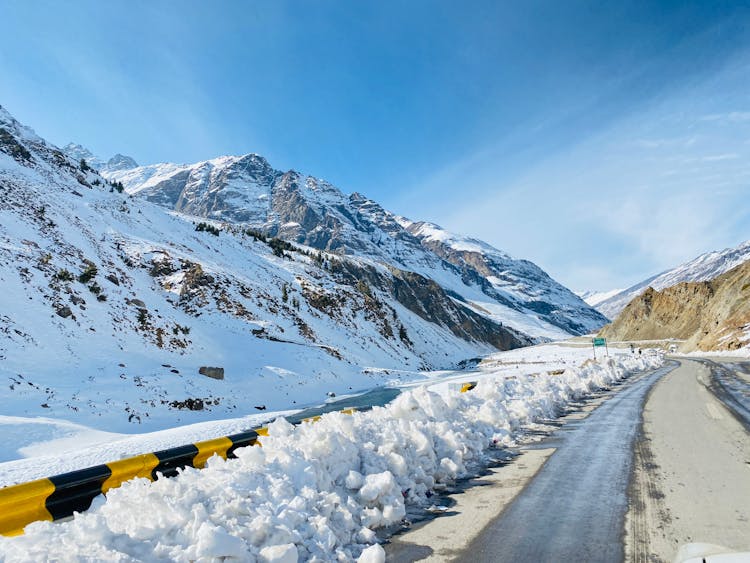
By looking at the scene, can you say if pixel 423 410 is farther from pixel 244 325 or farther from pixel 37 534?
pixel 244 325

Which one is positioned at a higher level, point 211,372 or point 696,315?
point 696,315

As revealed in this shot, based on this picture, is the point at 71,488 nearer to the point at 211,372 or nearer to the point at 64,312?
the point at 211,372

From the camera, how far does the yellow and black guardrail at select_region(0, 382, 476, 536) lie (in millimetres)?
3740

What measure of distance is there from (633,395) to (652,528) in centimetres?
1236

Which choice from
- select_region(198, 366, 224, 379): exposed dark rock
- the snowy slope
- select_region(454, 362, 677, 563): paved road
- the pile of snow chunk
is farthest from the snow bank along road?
select_region(198, 366, 224, 379): exposed dark rock

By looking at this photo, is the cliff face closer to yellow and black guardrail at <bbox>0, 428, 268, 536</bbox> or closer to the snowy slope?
the snowy slope

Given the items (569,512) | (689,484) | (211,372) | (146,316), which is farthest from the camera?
(146,316)

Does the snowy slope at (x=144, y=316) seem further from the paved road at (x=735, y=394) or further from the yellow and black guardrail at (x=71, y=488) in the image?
the paved road at (x=735, y=394)

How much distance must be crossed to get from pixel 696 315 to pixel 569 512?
91408 millimetres

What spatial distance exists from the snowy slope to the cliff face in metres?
33.8

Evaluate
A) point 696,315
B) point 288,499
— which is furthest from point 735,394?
point 696,315

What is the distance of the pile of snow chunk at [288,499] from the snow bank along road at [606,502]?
517mm

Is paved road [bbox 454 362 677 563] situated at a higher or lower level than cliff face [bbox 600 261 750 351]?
lower

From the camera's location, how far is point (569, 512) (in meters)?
4.48
